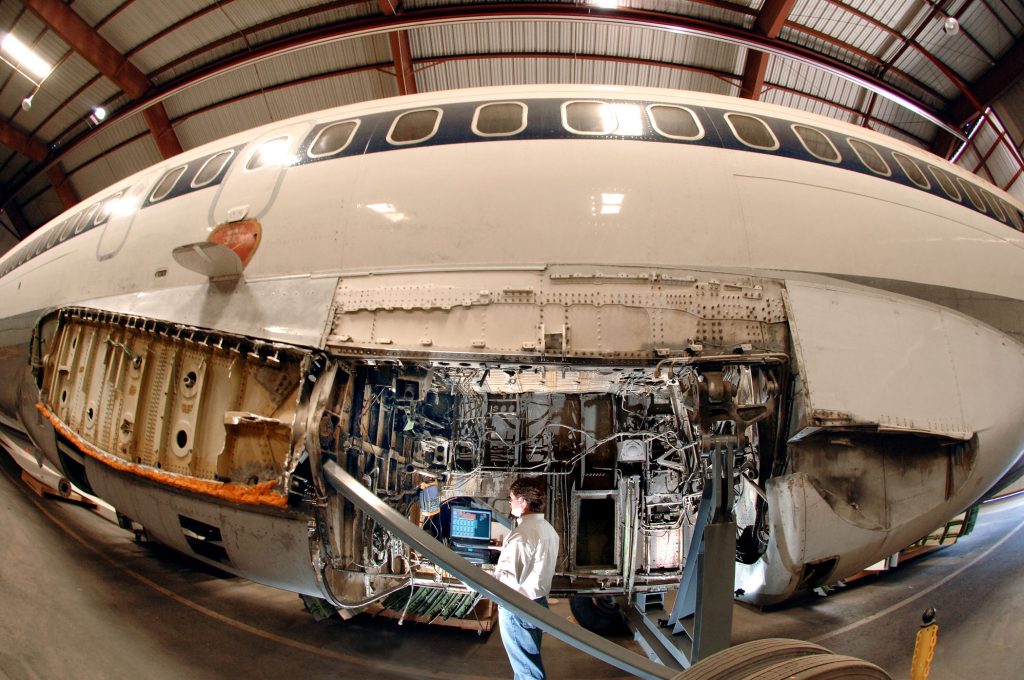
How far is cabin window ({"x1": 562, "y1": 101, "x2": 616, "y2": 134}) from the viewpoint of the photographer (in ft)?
12.8

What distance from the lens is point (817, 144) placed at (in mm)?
4102

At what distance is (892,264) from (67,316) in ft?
25.8

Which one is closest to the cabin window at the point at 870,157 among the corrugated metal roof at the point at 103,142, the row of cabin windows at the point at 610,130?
the row of cabin windows at the point at 610,130

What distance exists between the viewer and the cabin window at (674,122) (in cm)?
391

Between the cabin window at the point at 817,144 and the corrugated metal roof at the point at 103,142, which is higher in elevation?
the corrugated metal roof at the point at 103,142

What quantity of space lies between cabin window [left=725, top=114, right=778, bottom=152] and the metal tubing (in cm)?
411

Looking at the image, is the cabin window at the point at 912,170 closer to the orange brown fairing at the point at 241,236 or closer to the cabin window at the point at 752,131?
the cabin window at the point at 752,131

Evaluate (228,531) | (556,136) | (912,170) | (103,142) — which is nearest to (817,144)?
(912,170)

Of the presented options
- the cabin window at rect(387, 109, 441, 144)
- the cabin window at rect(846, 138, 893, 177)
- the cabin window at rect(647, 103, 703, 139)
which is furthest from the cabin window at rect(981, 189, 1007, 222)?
the cabin window at rect(387, 109, 441, 144)

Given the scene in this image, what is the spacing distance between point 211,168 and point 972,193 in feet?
26.1

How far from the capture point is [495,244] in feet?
11.2

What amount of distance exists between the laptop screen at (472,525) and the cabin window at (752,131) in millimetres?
4765

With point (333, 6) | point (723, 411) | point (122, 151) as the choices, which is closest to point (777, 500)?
point (723, 411)

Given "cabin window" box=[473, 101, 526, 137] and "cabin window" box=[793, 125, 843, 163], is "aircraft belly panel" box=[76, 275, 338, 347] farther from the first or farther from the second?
"cabin window" box=[793, 125, 843, 163]
